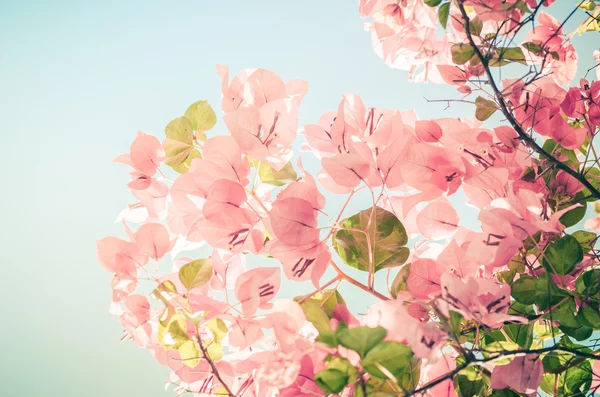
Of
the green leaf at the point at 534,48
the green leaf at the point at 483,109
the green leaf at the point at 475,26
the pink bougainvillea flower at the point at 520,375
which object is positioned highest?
the green leaf at the point at 475,26

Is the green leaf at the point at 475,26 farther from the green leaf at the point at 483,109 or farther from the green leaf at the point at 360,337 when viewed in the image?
the green leaf at the point at 360,337

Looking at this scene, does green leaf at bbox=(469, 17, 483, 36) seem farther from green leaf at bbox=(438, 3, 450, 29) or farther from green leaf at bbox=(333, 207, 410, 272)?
green leaf at bbox=(333, 207, 410, 272)

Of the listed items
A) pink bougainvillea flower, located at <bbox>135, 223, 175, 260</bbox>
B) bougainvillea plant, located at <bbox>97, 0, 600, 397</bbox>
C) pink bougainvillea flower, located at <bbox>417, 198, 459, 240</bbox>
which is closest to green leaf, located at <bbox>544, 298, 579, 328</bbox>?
bougainvillea plant, located at <bbox>97, 0, 600, 397</bbox>

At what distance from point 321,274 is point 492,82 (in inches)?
9.2

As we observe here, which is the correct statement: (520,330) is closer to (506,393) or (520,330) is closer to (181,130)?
(506,393)

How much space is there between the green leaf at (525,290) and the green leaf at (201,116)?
342mm

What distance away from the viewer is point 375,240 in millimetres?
423

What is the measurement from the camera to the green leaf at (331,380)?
0.25 meters

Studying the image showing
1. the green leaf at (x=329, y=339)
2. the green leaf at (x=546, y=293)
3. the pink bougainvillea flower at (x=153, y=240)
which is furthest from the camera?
the pink bougainvillea flower at (x=153, y=240)

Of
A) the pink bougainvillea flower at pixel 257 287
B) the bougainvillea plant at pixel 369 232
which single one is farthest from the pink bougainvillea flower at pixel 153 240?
the pink bougainvillea flower at pixel 257 287

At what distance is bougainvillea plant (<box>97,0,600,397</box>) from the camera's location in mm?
363

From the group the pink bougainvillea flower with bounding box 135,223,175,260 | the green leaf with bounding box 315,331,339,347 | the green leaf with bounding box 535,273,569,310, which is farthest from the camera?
the pink bougainvillea flower with bounding box 135,223,175,260

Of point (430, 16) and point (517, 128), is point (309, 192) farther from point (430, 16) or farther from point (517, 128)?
point (430, 16)

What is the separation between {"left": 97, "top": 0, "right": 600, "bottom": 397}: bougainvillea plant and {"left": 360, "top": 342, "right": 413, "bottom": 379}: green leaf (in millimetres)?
43
